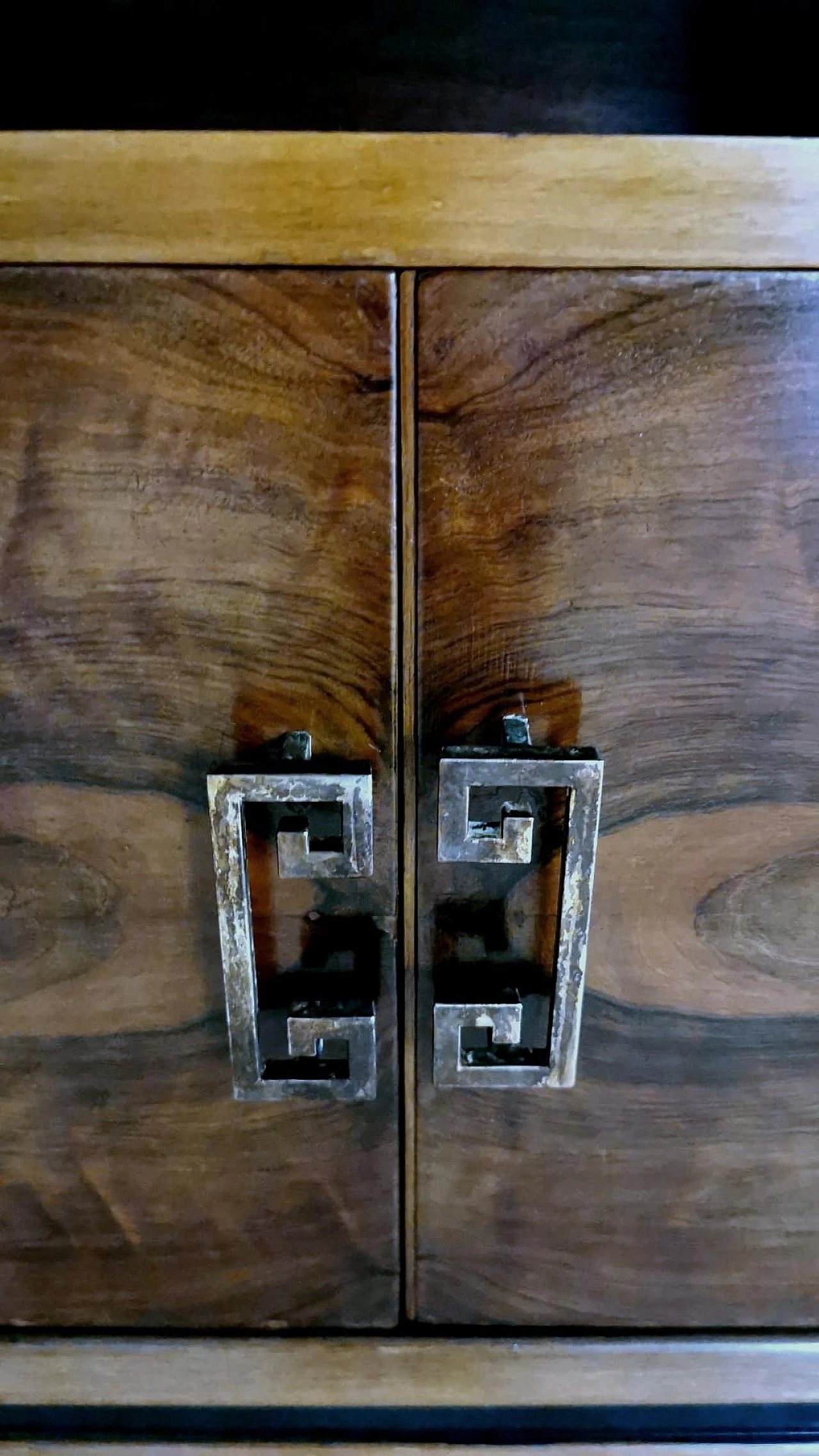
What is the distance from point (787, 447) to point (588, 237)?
10 cm

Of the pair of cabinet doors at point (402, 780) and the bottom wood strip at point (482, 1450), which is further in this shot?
the bottom wood strip at point (482, 1450)

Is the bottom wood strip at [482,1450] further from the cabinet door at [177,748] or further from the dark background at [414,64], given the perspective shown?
the dark background at [414,64]

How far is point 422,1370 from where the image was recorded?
0.41 m

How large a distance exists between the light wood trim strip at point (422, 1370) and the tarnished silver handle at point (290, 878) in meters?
0.13

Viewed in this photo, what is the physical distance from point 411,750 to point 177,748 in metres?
0.09

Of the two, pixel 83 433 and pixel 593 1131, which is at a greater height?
pixel 83 433

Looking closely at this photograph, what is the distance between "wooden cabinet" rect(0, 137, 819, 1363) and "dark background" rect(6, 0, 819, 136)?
273 millimetres

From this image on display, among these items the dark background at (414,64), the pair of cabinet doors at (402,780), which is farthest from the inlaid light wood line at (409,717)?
the dark background at (414,64)

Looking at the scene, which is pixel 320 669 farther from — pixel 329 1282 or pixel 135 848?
pixel 329 1282

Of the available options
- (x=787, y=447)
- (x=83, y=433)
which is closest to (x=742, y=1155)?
(x=787, y=447)

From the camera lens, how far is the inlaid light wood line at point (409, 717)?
12.5 inches

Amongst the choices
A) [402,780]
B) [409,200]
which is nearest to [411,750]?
[402,780]

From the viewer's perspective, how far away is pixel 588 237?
0.31 metres

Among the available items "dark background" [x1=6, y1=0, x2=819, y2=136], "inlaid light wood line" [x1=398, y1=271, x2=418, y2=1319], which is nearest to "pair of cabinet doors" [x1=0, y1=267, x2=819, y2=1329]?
"inlaid light wood line" [x1=398, y1=271, x2=418, y2=1319]
